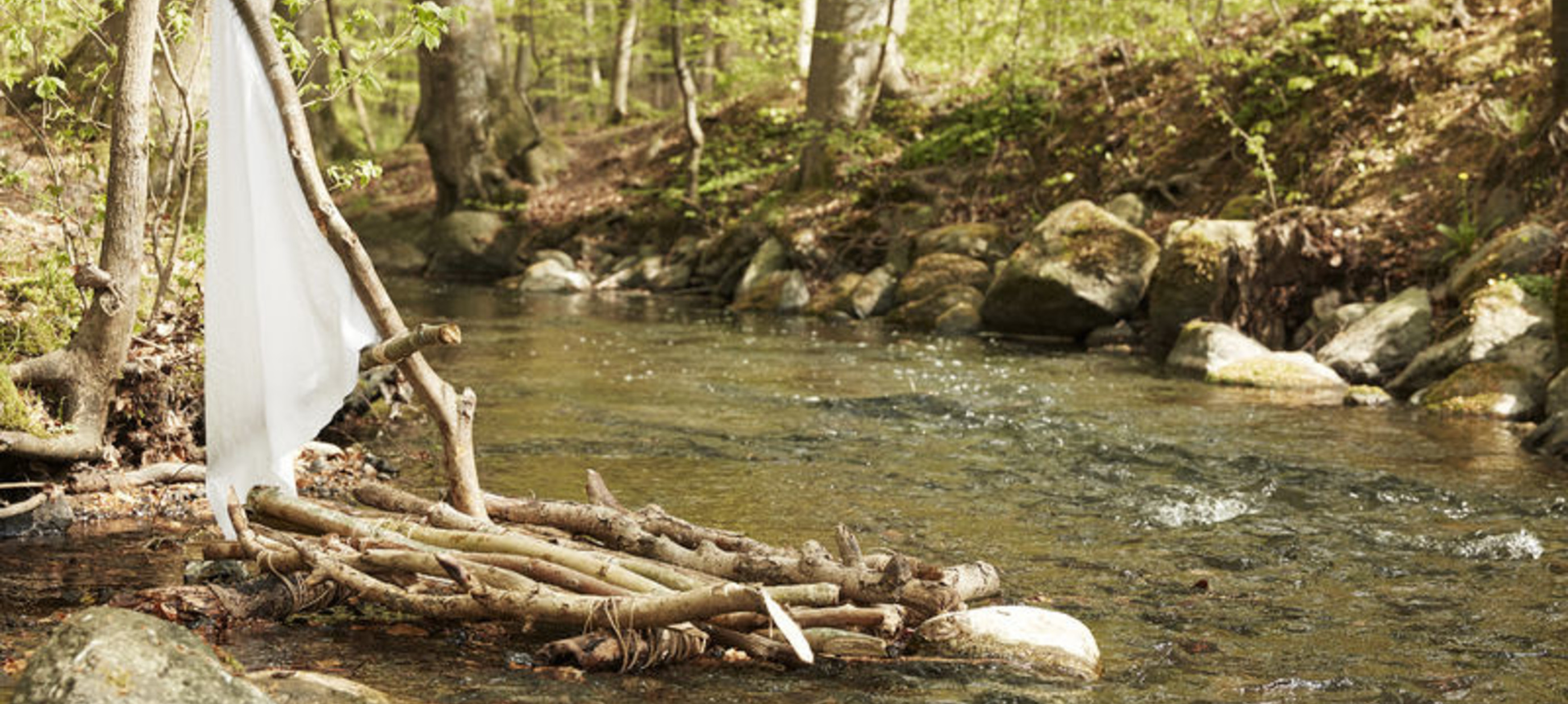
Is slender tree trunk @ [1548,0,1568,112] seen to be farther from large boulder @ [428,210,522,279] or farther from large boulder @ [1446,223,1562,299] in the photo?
large boulder @ [428,210,522,279]

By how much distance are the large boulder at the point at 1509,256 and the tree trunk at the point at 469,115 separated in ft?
56.0

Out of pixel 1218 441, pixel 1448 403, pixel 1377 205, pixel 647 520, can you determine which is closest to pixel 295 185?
pixel 647 520

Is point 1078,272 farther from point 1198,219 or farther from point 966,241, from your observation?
point 966,241

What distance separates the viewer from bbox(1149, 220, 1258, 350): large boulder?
13.9 m

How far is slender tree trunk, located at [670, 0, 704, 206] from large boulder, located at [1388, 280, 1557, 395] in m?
13.8

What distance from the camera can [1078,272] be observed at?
49.4 ft

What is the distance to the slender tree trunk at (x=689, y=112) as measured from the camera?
23.0 m

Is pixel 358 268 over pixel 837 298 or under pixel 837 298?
over

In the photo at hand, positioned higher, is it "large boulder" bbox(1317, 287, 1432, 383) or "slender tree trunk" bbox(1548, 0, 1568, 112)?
"slender tree trunk" bbox(1548, 0, 1568, 112)

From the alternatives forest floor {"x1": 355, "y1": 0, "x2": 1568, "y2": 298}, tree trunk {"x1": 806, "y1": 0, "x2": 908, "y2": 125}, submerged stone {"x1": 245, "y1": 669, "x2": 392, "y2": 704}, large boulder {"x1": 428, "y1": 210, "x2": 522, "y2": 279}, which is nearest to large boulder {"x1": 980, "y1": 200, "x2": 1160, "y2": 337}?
forest floor {"x1": 355, "y1": 0, "x2": 1568, "y2": 298}

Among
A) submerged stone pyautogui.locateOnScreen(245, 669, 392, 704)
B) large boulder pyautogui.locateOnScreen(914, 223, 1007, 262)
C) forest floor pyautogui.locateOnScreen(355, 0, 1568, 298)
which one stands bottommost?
submerged stone pyautogui.locateOnScreen(245, 669, 392, 704)

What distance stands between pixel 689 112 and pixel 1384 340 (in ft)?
45.7

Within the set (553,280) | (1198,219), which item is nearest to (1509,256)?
(1198,219)

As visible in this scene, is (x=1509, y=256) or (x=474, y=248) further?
(x=474, y=248)
